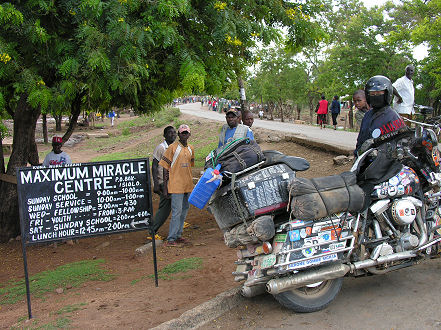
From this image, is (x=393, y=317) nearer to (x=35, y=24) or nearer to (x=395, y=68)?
(x=35, y=24)

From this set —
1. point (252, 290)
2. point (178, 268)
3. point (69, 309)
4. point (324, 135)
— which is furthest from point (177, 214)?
point (324, 135)

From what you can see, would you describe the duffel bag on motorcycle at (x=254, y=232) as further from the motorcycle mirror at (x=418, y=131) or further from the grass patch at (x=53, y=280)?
the grass patch at (x=53, y=280)

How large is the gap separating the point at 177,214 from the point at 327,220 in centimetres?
306

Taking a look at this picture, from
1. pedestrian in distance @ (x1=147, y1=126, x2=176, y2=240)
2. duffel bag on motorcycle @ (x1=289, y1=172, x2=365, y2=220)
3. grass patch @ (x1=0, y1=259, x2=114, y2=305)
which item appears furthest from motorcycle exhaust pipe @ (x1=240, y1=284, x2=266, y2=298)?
pedestrian in distance @ (x1=147, y1=126, x2=176, y2=240)

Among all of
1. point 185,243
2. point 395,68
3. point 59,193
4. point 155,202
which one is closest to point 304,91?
point 395,68

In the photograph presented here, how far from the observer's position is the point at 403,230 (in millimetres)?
4402

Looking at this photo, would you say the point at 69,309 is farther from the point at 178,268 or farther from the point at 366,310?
the point at 366,310

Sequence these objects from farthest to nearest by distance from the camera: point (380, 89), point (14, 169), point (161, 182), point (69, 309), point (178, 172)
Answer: point (14, 169) → point (161, 182) → point (178, 172) → point (380, 89) → point (69, 309)

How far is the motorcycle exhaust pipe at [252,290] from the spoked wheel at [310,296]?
8.5 inches

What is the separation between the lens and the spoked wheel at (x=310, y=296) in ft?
13.1

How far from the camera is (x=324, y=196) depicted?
399cm

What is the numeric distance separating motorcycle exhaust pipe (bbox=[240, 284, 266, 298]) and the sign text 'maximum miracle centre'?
1.55 meters

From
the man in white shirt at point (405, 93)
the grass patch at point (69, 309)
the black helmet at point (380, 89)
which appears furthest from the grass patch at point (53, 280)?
the man in white shirt at point (405, 93)

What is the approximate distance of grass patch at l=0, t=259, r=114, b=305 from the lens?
528cm
